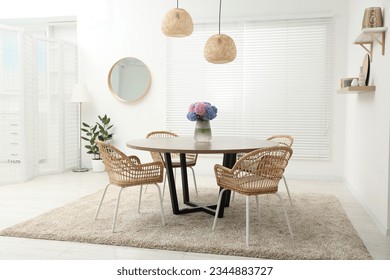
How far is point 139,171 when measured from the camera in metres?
3.26

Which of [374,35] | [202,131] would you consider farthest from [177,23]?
[374,35]

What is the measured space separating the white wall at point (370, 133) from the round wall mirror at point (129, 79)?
9.50 ft

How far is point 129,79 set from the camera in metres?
6.27

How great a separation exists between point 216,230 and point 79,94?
12.1ft

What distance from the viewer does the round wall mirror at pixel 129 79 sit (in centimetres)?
620

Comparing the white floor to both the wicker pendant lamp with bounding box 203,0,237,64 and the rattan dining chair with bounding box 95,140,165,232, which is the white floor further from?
the wicker pendant lamp with bounding box 203,0,237,64

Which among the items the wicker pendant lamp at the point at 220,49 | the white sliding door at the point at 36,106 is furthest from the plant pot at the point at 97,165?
the wicker pendant lamp at the point at 220,49

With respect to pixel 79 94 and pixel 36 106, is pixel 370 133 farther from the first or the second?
pixel 36 106

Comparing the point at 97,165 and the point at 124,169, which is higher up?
the point at 124,169

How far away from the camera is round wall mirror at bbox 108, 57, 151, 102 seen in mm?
6199

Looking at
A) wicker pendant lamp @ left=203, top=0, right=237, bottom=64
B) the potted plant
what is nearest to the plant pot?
the potted plant

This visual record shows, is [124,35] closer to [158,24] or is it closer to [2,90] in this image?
[158,24]

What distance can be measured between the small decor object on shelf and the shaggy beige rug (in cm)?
70

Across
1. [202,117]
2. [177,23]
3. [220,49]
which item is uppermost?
[177,23]
